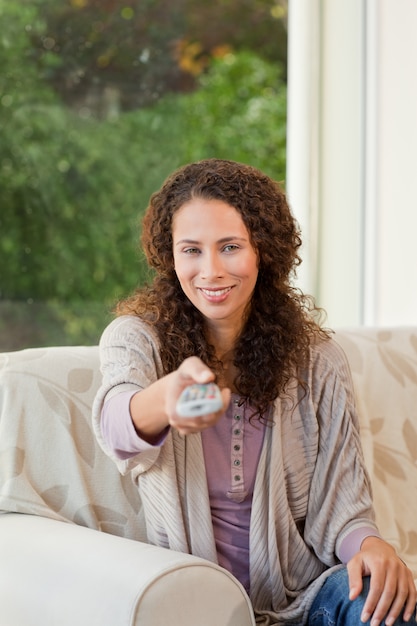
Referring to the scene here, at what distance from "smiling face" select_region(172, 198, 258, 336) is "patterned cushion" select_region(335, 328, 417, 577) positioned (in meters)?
0.56

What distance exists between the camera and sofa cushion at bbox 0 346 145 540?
5.45 feet

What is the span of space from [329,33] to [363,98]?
0.75 feet

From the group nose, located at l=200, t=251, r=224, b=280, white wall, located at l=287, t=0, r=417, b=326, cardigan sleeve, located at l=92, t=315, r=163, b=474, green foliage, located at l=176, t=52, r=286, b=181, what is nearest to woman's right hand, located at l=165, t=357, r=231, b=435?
cardigan sleeve, located at l=92, t=315, r=163, b=474

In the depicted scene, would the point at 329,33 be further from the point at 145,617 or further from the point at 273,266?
the point at 145,617

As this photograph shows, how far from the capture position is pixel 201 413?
107 cm

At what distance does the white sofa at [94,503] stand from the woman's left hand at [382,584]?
20 cm

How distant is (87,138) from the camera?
2668 mm

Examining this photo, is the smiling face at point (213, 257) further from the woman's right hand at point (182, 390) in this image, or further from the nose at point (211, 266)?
the woman's right hand at point (182, 390)

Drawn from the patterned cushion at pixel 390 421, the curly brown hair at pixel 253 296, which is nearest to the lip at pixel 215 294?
the curly brown hair at pixel 253 296

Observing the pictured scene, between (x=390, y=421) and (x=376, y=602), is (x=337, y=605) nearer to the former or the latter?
(x=376, y=602)

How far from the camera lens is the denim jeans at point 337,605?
142 centimetres

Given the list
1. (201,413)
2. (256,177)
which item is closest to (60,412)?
(256,177)

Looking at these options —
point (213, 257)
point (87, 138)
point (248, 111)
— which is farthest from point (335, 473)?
point (248, 111)

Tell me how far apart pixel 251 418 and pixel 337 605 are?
0.34m
